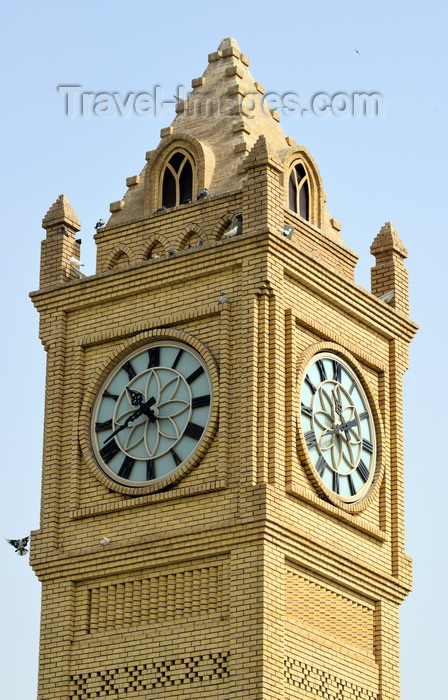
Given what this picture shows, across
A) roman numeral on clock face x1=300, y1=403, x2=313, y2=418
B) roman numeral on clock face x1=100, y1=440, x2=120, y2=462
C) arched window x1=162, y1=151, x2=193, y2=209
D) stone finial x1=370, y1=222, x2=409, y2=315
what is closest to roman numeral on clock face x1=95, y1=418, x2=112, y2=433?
roman numeral on clock face x1=100, y1=440, x2=120, y2=462

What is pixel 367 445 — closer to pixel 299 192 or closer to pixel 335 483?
pixel 335 483

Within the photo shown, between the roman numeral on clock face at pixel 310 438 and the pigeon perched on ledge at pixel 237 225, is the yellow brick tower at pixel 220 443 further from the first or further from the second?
the roman numeral on clock face at pixel 310 438

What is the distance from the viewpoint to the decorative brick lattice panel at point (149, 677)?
34.9m

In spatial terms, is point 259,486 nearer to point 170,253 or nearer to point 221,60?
point 170,253

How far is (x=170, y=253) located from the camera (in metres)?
38.2

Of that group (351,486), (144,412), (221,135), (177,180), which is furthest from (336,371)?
(221,135)

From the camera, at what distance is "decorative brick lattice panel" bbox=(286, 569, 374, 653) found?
118ft

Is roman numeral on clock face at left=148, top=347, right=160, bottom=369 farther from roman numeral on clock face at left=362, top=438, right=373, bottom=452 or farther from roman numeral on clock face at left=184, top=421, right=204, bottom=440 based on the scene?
roman numeral on clock face at left=362, top=438, right=373, bottom=452

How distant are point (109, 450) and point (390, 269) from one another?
6441 millimetres

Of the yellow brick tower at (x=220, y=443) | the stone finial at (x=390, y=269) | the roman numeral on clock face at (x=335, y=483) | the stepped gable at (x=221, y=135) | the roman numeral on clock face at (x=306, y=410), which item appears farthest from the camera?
the stone finial at (x=390, y=269)

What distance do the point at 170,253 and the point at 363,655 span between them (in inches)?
289

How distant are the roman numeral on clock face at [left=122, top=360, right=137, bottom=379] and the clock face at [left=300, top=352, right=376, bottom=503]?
2.88 m

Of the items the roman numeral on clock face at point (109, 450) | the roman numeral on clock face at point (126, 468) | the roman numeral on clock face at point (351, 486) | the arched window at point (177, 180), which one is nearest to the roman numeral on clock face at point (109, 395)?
the roman numeral on clock face at point (109, 450)

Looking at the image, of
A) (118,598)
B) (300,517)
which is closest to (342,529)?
(300,517)
